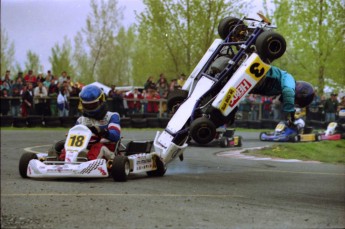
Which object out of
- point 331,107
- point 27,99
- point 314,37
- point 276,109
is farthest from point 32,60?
point 276,109

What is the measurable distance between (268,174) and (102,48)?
3.53m

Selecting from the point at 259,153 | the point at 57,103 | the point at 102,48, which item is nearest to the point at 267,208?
the point at 102,48

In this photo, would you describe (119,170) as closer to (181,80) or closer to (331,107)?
(181,80)

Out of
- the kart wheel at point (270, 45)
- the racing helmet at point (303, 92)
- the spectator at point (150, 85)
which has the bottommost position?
the racing helmet at point (303, 92)

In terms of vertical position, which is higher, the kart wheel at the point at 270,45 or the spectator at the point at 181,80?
the kart wheel at the point at 270,45

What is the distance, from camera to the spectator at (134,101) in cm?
1172

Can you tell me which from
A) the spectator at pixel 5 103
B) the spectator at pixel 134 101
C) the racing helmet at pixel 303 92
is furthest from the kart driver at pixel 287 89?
the spectator at pixel 5 103

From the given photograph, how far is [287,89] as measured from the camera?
8.08 metres

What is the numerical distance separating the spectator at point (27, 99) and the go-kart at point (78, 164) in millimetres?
1326

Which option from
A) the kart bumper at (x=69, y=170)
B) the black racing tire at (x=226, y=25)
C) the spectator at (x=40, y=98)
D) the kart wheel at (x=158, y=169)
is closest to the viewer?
the kart bumper at (x=69, y=170)

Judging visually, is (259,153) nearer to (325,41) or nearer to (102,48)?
(325,41)

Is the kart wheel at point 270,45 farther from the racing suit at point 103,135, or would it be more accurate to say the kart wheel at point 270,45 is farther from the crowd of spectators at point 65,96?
the racing suit at point 103,135

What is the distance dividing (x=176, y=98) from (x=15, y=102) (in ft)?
13.5

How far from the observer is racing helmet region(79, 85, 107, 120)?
7766mm
